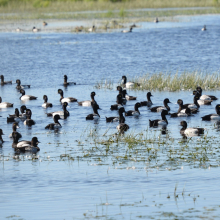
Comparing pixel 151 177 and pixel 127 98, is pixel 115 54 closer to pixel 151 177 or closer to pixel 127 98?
pixel 127 98

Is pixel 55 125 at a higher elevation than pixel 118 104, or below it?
below

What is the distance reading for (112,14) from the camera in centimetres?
8831

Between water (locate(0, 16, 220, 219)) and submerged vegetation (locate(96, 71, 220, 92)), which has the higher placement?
submerged vegetation (locate(96, 71, 220, 92))

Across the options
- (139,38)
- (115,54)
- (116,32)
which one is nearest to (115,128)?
(115,54)

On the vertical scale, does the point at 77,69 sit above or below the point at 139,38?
below

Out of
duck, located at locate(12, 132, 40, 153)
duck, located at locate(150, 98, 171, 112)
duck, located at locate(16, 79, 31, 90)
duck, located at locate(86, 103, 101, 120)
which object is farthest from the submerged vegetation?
duck, located at locate(12, 132, 40, 153)

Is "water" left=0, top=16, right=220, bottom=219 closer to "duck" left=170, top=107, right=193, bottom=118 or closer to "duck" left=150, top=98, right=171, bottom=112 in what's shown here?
"duck" left=150, top=98, right=171, bottom=112

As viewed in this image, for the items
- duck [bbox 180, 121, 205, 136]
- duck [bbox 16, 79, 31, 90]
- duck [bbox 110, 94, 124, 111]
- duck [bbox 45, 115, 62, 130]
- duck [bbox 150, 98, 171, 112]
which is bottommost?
duck [bbox 180, 121, 205, 136]

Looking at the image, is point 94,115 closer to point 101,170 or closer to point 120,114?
point 120,114

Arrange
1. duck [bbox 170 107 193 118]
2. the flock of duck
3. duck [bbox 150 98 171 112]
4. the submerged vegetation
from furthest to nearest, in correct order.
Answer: the submerged vegetation
duck [bbox 150 98 171 112]
duck [bbox 170 107 193 118]
the flock of duck

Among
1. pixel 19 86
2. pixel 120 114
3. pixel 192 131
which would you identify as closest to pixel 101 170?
pixel 192 131

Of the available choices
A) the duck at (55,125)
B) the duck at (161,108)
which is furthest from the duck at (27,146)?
the duck at (161,108)

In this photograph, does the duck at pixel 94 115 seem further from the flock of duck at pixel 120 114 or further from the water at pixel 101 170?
the water at pixel 101 170

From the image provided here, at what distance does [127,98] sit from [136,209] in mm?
18145
